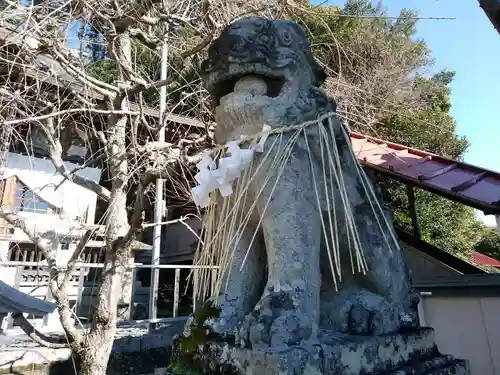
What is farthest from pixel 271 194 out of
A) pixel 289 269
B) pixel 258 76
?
pixel 258 76

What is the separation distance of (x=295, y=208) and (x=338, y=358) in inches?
18.7

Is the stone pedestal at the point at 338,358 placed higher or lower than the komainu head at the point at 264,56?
lower

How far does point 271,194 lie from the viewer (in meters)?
1.28

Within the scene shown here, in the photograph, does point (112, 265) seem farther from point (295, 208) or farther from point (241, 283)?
point (295, 208)

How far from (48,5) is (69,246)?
5.14 metres

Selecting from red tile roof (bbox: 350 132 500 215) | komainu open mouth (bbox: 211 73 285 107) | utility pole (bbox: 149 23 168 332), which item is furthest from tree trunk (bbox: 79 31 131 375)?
red tile roof (bbox: 350 132 500 215)

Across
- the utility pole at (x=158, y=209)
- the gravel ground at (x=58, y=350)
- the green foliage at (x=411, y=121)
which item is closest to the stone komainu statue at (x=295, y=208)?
the utility pole at (x=158, y=209)

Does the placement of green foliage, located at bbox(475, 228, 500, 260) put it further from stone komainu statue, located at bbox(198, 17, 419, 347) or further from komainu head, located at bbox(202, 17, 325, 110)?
komainu head, located at bbox(202, 17, 325, 110)

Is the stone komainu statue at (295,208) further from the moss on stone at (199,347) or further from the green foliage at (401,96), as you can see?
the green foliage at (401,96)

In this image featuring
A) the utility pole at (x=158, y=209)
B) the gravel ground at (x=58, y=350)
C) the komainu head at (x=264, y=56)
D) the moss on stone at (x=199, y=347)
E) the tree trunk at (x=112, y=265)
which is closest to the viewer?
the moss on stone at (x=199, y=347)

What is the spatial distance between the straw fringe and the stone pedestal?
0.24 metres

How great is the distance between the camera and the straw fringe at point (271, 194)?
4.26ft

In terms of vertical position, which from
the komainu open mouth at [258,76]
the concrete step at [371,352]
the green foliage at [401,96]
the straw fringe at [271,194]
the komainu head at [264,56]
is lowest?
the concrete step at [371,352]

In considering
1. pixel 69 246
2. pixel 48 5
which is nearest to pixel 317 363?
pixel 48 5
